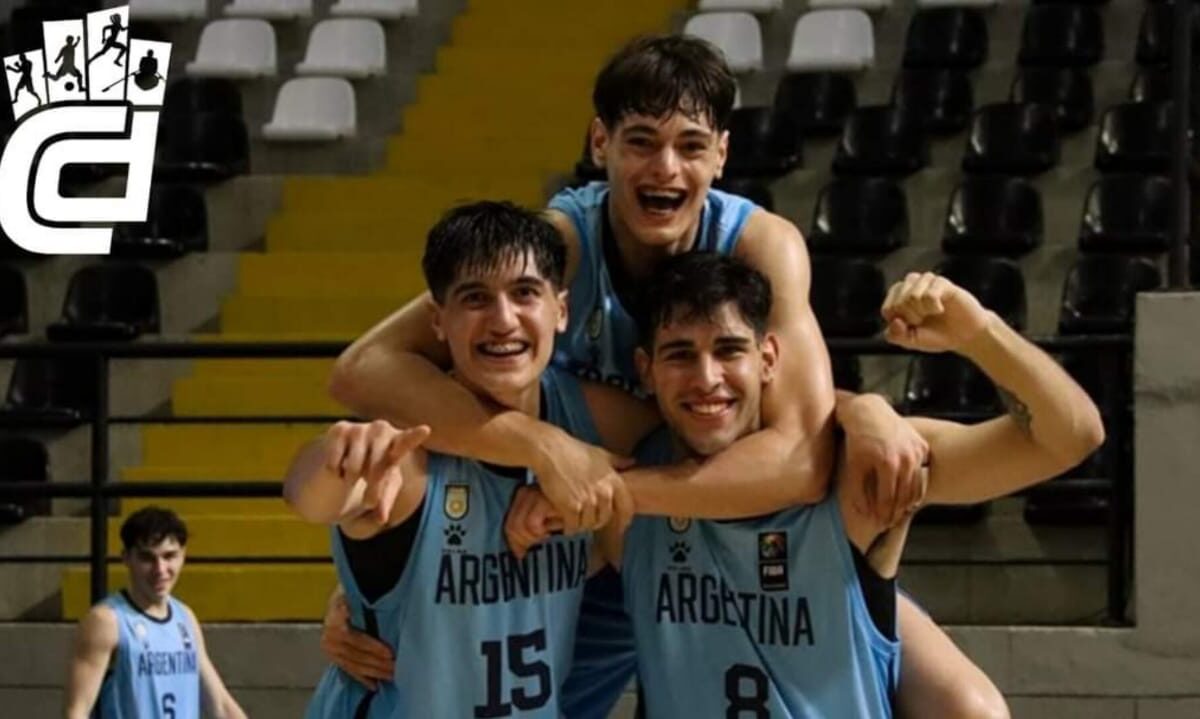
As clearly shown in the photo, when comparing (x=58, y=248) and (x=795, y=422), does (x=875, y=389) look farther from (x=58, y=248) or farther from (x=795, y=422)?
(x=795, y=422)

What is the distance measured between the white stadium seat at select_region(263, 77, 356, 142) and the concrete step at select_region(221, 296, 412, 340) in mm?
1032

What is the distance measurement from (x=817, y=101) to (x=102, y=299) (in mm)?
2923

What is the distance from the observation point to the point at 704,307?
13.8 feet

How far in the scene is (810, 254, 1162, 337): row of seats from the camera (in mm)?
8898

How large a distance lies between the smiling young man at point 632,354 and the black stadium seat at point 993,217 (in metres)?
4.85

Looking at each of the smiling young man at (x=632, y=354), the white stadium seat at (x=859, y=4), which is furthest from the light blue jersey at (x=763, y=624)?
the white stadium seat at (x=859, y=4)

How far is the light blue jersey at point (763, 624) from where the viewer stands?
170 inches

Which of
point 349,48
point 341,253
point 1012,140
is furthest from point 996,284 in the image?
point 349,48

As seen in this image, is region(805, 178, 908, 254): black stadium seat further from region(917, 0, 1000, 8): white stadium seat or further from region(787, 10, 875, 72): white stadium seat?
region(917, 0, 1000, 8): white stadium seat

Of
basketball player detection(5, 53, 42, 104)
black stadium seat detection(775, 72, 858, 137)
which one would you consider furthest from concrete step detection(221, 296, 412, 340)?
black stadium seat detection(775, 72, 858, 137)

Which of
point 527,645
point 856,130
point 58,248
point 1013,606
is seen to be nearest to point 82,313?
point 58,248

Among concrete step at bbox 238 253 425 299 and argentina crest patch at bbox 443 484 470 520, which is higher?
concrete step at bbox 238 253 425 299

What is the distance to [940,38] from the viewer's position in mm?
10641

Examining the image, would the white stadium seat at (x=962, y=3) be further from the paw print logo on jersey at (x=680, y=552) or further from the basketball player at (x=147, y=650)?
the paw print logo on jersey at (x=680, y=552)
